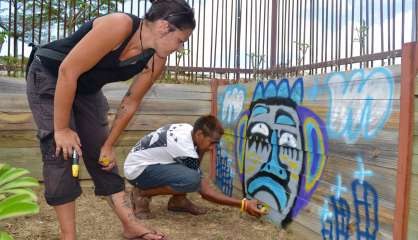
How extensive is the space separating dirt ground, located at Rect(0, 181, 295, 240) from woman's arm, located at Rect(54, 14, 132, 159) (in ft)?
4.50

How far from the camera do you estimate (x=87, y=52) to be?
81.6 inches

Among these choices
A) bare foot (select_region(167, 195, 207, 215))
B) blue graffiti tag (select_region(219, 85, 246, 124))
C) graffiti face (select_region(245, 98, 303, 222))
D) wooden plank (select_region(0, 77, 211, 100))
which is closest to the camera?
graffiti face (select_region(245, 98, 303, 222))

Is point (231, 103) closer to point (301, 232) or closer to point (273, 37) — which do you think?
point (273, 37)

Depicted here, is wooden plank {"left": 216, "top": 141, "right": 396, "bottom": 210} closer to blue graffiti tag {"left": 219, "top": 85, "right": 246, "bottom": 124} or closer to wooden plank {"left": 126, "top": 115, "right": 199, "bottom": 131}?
blue graffiti tag {"left": 219, "top": 85, "right": 246, "bottom": 124}

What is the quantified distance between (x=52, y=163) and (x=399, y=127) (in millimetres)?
1704

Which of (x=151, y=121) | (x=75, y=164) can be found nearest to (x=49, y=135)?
(x=75, y=164)

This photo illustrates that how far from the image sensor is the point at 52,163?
7.75 ft

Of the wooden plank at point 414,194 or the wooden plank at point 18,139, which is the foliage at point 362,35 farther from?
the wooden plank at point 18,139

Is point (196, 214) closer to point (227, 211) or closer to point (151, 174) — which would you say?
point (227, 211)

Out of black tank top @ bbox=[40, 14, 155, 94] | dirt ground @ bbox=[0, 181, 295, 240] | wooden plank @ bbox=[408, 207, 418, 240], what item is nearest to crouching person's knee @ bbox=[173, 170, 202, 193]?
dirt ground @ bbox=[0, 181, 295, 240]

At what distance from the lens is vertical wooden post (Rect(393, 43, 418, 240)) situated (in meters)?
2.21

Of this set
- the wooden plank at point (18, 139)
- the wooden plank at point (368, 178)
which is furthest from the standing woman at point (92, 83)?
the wooden plank at point (18, 139)

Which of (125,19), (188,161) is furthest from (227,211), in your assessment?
(125,19)

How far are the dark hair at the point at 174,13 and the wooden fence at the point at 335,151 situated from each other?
104cm
